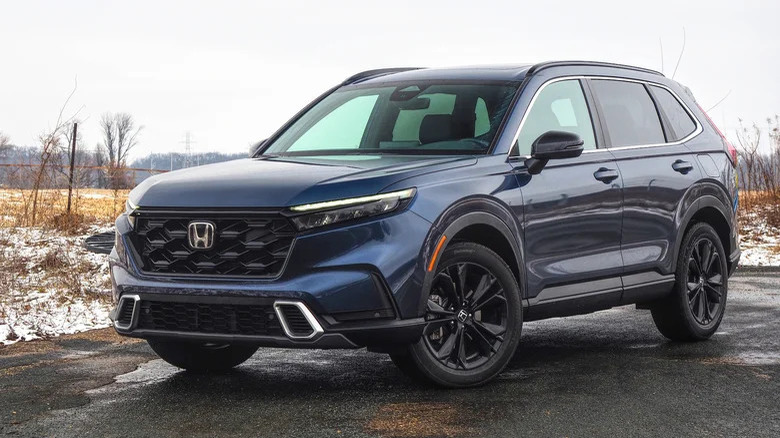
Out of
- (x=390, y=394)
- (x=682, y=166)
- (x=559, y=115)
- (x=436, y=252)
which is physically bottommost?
(x=390, y=394)

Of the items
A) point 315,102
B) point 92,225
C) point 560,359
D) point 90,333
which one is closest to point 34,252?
point 92,225

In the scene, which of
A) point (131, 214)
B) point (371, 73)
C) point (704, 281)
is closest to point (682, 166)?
point (704, 281)

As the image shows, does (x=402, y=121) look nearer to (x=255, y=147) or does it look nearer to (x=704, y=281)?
(x=255, y=147)

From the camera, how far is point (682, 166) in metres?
7.90

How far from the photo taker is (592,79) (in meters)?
7.48

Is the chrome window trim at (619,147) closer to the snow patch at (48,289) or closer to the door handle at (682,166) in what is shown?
the door handle at (682,166)

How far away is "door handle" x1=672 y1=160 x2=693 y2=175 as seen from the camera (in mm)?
7828

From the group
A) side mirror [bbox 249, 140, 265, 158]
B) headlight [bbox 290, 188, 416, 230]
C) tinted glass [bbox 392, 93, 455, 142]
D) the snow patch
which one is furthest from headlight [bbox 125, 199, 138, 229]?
the snow patch

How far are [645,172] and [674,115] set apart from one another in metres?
1.00

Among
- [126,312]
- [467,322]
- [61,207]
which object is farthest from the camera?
[61,207]

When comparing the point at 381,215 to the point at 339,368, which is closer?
the point at 381,215

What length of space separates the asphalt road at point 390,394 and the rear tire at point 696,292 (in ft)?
0.53

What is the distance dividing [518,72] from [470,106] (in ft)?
1.43

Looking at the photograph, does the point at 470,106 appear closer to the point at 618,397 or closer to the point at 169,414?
the point at 618,397
